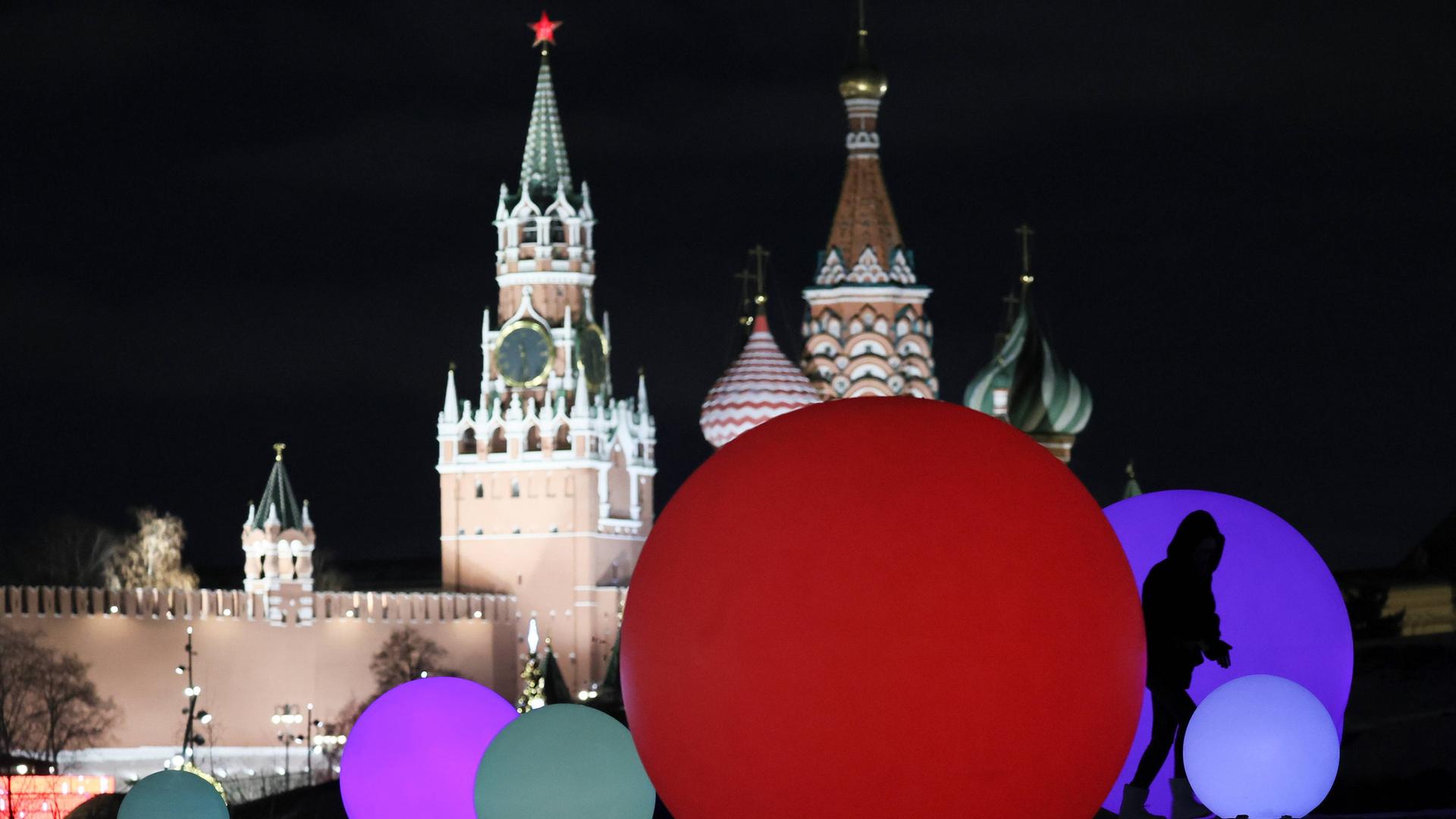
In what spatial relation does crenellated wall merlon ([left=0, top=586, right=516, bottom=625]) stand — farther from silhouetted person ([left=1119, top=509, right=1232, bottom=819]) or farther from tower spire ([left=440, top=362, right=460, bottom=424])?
silhouetted person ([left=1119, top=509, right=1232, bottom=819])

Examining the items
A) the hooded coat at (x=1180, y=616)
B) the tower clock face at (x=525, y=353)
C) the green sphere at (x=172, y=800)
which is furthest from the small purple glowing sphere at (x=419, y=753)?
the tower clock face at (x=525, y=353)

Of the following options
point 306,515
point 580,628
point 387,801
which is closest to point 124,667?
point 306,515

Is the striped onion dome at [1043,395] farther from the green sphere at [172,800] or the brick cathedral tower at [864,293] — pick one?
the green sphere at [172,800]

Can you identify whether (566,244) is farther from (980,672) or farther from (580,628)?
(980,672)

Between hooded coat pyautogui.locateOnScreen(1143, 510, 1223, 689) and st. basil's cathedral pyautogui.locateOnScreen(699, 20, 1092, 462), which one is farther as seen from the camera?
st. basil's cathedral pyautogui.locateOnScreen(699, 20, 1092, 462)

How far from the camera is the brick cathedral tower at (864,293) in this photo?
64500 mm

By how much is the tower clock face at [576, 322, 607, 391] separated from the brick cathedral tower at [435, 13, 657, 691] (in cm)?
4

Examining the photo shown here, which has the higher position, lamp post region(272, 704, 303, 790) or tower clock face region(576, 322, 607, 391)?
tower clock face region(576, 322, 607, 391)

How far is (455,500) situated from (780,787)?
63.5 meters

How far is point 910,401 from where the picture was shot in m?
13.4

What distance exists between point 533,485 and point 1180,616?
61500 millimetres

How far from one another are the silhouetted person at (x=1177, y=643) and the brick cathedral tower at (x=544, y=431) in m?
59.5

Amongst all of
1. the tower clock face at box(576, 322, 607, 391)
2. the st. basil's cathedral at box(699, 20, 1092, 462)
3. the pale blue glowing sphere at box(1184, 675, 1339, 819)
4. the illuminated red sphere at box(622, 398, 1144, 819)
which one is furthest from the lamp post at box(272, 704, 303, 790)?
the illuminated red sphere at box(622, 398, 1144, 819)

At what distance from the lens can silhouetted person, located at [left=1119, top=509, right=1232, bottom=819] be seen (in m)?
14.3
